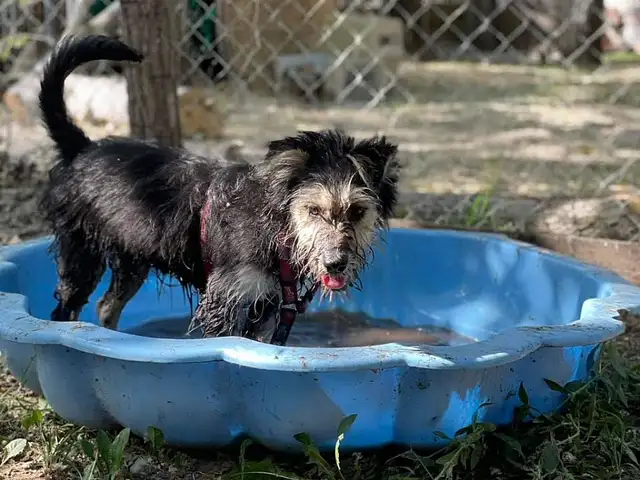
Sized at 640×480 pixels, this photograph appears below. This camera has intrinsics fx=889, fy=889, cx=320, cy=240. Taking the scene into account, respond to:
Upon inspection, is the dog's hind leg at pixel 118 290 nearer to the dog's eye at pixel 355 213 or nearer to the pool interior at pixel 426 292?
the pool interior at pixel 426 292

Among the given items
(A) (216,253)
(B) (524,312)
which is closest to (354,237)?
(A) (216,253)

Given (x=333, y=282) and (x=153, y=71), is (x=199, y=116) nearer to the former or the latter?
(x=153, y=71)

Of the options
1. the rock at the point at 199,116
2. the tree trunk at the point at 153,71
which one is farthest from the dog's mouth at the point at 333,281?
the rock at the point at 199,116

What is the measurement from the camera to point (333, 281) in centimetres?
322

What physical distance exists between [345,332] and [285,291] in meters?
1.26

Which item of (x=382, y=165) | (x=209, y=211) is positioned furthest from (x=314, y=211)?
(x=209, y=211)

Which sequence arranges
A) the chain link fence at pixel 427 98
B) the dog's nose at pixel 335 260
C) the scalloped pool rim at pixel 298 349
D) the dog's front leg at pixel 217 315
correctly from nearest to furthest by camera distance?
1. the scalloped pool rim at pixel 298 349
2. the dog's nose at pixel 335 260
3. the dog's front leg at pixel 217 315
4. the chain link fence at pixel 427 98

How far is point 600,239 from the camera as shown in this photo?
16.1 ft

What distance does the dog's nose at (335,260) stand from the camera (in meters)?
3.06

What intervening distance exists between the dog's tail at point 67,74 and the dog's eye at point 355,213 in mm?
1252

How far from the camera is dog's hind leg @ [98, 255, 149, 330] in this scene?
3935mm

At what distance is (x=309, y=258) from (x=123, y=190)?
91 centimetres

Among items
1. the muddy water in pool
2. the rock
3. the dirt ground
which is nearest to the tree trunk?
the dirt ground

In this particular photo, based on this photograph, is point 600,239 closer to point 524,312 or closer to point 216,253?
point 524,312
